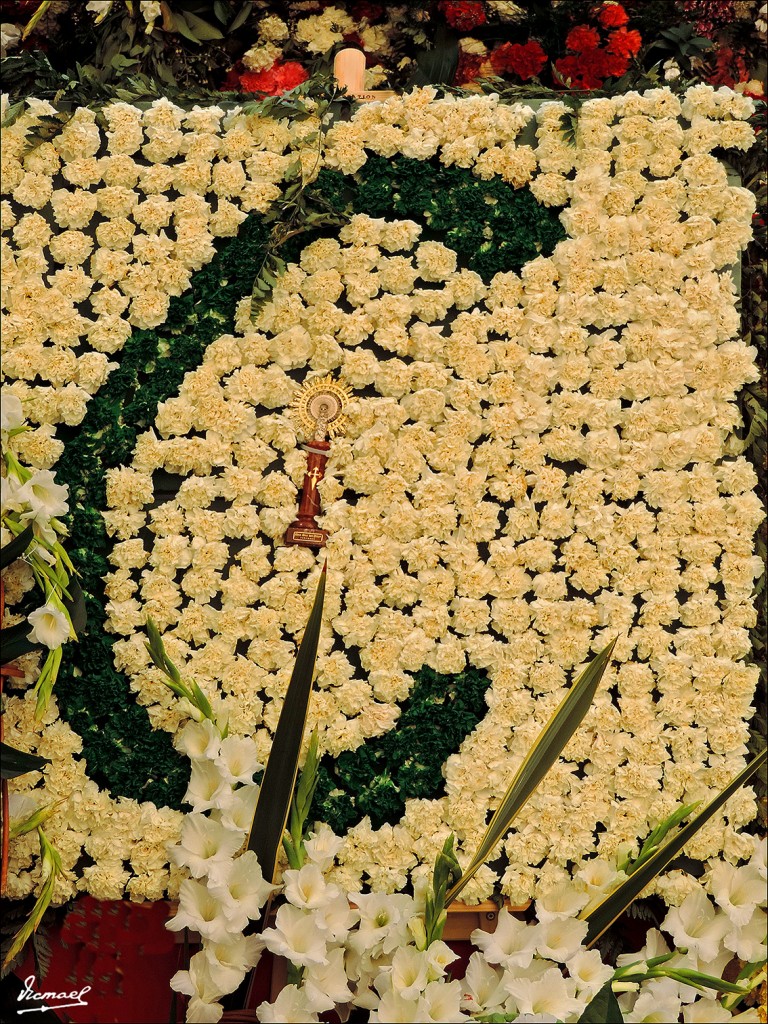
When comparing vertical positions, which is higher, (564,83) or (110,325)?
(564,83)

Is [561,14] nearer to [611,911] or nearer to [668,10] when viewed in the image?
[668,10]

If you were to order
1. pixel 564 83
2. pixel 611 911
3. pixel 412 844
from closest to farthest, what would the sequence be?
pixel 611 911 → pixel 412 844 → pixel 564 83

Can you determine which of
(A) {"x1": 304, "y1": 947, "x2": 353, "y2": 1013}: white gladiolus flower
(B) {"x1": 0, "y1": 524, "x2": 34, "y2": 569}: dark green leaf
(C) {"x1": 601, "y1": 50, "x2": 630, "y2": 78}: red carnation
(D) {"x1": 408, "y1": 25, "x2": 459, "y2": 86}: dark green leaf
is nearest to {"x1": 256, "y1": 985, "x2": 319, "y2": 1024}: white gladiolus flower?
(A) {"x1": 304, "y1": 947, "x2": 353, "y2": 1013}: white gladiolus flower

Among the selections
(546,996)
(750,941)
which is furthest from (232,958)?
(750,941)

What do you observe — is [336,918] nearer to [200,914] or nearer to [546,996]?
[200,914]

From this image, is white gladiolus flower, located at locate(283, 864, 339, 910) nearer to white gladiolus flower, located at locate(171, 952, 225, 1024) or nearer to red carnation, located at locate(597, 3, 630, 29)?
white gladiolus flower, located at locate(171, 952, 225, 1024)

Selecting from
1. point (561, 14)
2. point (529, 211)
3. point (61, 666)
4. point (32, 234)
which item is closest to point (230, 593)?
point (61, 666)

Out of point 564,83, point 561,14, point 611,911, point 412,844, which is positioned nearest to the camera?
point 611,911
